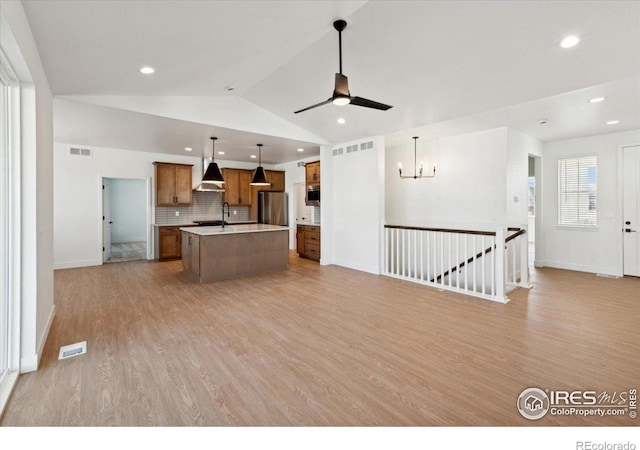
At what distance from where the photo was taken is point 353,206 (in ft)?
21.3

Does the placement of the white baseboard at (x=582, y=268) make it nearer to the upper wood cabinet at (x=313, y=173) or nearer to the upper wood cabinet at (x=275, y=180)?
the upper wood cabinet at (x=313, y=173)

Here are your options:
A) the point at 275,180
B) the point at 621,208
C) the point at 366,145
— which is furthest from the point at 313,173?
the point at 621,208

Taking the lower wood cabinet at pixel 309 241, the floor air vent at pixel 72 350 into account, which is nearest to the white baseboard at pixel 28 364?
the floor air vent at pixel 72 350

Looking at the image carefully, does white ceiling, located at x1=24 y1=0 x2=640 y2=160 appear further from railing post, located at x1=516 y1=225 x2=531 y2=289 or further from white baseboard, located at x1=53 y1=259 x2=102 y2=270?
white baseboard, located at x1=53 y1=259 x2=102 y2=270

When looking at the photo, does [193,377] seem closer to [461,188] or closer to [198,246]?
[198,246]

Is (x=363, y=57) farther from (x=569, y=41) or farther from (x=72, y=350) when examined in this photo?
(x=72, y=350)

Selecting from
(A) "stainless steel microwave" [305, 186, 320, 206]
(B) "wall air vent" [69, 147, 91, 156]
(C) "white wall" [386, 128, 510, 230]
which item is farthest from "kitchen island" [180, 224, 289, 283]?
(B) "wall air vent" [69, 147, 91, 156]

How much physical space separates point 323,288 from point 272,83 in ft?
10.7

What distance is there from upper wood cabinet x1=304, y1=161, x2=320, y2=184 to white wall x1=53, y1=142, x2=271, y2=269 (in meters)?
4.14

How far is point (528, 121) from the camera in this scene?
5055 mm

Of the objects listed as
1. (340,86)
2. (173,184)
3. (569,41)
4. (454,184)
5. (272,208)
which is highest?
(569,41)

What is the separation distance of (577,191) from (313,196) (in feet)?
18.5

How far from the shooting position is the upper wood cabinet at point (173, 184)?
24.3 ft
